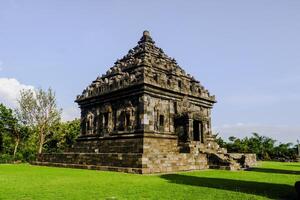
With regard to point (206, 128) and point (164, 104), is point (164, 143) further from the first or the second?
point (206, 128)

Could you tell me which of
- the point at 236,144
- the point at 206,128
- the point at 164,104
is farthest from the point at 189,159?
the point at 236,144

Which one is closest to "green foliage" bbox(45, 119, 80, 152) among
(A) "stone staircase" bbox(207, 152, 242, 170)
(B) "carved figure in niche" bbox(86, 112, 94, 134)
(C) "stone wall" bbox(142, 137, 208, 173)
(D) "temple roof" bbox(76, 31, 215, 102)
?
(D) "temple roof" bbox(76, 31, 215, 102)

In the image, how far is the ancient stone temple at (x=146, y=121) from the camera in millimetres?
19391

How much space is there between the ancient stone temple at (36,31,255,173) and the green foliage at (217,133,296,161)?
53.3ft

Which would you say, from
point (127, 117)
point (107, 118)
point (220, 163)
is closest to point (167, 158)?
point (220, 163)

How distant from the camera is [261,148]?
152 feet

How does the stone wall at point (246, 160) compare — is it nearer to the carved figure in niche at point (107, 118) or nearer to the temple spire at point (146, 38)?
the carved figure in niche at point (107, 118)

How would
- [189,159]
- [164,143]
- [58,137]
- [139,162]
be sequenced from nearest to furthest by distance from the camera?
1. [139,162]
2. [189,159]
3. [164,143]
4. [58,137]

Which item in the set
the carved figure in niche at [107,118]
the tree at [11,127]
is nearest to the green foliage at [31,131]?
the tree at [11,127]

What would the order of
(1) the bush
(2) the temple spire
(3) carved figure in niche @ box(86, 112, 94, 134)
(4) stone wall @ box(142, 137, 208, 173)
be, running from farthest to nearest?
(1) the bush
(2) the temple spire
(3) carved figure in niche @ box(86, 112, 94, 134)
(4) stone wall @ box(142, 137, 208, 173)

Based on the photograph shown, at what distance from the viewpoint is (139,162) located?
→ 648 inches

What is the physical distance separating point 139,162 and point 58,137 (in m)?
28.3

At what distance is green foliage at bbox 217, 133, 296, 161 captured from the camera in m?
42.7

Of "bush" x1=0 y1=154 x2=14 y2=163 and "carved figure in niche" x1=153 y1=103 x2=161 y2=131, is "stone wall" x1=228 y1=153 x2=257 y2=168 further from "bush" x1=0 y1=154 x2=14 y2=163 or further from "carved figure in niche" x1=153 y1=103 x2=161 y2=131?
"bush" x1=0 y1=154 x2=14 y2=163
